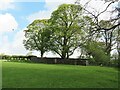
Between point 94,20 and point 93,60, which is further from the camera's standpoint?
point 93,60

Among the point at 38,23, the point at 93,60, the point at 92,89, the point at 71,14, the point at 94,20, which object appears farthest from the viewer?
the point at 38,23

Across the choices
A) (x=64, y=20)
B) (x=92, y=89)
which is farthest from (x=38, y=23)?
(x=92, y=89)

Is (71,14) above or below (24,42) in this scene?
above

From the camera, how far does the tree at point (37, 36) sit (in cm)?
5447

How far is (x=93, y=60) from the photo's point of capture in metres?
44.9

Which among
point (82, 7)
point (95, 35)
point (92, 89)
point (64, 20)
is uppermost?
point (64, 20)

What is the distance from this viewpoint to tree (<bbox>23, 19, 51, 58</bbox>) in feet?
179

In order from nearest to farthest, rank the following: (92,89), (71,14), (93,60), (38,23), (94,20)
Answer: (92,89)
(94,20)
(93,60)
(71,14)
(38,23)

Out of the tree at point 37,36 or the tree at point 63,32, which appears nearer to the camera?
the tree at point 63,32

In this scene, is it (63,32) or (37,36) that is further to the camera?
(37,36)

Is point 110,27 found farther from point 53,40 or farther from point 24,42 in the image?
point 24,42

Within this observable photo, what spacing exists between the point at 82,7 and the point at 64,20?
114ft

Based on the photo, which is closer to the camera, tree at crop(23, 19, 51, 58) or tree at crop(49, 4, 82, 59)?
tree at crop(49, 4, 82, 59)

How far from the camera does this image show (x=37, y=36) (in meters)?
57.1
